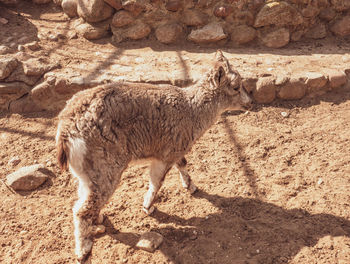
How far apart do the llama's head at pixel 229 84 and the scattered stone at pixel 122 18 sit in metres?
3.29

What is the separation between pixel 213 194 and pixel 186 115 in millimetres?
1231

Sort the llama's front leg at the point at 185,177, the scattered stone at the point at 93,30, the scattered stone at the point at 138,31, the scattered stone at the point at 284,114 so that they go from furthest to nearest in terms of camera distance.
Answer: the scattered stone at the point at 93,30 < the scattered stone at the point at 138,31 < the scattered stone at the point at 284,114 < the llama's front leg at the point at 185,177

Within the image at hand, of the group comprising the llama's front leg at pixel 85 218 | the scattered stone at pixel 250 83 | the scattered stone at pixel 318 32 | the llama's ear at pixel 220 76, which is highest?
the llama's ear at pixel 220 76

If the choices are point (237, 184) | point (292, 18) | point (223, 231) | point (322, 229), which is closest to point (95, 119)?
point (223, 231)

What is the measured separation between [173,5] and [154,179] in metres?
4.20

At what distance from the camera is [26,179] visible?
4.17 meters

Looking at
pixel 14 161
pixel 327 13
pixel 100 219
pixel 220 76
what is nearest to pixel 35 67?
pixel 14 161

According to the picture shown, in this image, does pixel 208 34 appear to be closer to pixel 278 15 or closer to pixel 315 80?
pixel 278 15

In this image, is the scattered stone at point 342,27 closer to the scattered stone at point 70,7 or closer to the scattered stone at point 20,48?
the scattered stone at point 70,7

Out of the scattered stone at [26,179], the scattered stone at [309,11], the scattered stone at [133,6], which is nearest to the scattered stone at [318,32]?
the scattered stone at [309,11]

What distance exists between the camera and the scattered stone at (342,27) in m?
6.44

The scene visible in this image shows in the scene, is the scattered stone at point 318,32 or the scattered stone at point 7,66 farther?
the scattered stone at point 318,32

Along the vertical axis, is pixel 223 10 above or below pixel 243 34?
above

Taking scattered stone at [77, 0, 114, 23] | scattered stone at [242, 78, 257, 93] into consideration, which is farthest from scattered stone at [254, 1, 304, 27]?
scattered stone at [77, 0, 114, 23]
